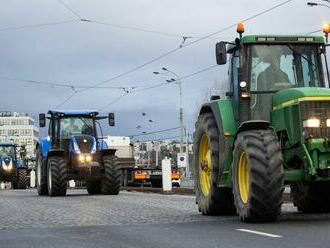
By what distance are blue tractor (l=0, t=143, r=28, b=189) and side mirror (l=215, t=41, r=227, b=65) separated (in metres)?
32.2

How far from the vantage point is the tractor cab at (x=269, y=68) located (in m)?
11.5

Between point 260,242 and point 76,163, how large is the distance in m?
16.8

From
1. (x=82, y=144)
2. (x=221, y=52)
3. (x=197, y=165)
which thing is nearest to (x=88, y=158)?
(x=82, y=144)

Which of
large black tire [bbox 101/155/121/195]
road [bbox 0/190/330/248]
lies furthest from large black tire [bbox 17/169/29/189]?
road [bbox 0/190/330/248]

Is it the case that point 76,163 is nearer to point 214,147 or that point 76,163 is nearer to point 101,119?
point 101,119

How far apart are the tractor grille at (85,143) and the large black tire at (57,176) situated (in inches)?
32.6

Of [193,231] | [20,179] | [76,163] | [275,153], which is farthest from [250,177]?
[20,179]

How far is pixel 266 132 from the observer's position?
10406 millimetres

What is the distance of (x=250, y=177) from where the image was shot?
10.1 m

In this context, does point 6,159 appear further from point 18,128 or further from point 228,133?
point 18,128

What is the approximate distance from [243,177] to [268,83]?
65.9 inches

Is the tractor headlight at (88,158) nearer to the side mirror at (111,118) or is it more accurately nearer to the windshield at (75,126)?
the windshield at (75,126)

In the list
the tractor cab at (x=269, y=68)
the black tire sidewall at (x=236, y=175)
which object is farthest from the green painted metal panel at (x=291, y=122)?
the black tire sidewall at (x=236, y=175)

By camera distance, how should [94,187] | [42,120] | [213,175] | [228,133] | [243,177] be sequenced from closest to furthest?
[243,177] → [228,133] → [213,175] → [42,120] → [94,187]
